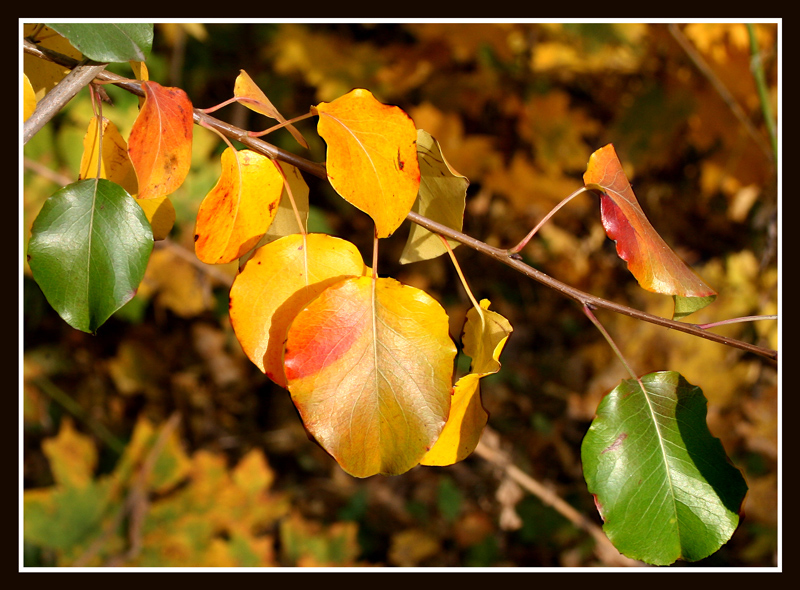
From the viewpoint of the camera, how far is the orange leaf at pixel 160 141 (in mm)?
361

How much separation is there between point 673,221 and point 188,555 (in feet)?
6.42

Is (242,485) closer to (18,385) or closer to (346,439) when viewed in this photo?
(18,385)

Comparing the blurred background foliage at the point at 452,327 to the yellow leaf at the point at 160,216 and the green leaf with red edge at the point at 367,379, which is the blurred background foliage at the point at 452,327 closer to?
the yellow leaf at the point at 160,216

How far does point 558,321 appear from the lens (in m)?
2.08

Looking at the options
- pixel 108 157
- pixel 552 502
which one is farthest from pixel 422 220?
pixel 552 502

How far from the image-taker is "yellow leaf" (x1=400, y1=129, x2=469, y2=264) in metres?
0.42

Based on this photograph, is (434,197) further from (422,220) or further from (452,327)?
(452,327)

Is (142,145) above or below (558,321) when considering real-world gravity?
above

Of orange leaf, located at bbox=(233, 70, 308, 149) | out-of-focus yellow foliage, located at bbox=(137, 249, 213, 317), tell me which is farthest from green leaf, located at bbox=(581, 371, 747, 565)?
out-of-focus yellow foliage, located at bbox=(137, 249, 213, 317)

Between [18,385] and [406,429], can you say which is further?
[18,385]

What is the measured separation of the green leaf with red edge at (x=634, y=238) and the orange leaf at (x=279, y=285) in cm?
18

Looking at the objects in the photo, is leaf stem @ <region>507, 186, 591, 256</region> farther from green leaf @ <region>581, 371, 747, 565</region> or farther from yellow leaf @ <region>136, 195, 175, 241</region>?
yellow leaf @ <region>136, 195, 175, 241</region>

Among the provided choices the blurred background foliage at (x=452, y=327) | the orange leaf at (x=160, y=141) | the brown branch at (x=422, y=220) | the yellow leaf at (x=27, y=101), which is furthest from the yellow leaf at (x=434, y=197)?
the blurred background foliage at (x=452, y=327)

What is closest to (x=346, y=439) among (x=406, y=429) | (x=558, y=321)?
(x=406, y=429)
